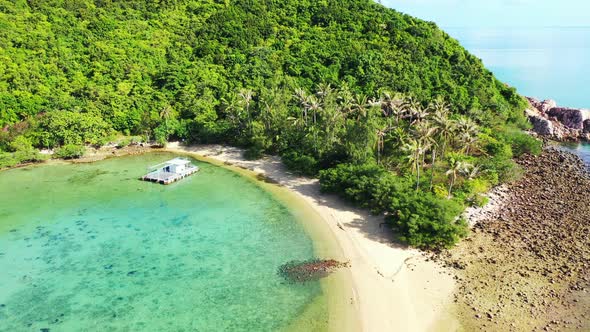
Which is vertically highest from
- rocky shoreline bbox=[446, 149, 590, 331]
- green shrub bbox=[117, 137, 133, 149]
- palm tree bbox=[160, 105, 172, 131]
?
palm tree bbox=[160, 105, 172, 131]

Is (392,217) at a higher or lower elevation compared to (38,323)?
higher

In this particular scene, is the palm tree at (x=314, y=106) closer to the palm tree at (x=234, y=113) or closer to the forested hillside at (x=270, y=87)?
the forested hillside at (x=270, y=87)

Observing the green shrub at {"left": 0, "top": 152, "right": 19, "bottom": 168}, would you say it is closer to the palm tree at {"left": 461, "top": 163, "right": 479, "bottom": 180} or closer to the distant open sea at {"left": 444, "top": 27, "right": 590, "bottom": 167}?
the palm tree at {"left": 461, "top": 163, "right": 479, "bottom": 180}

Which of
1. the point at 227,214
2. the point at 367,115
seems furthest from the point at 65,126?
the point at 367,115

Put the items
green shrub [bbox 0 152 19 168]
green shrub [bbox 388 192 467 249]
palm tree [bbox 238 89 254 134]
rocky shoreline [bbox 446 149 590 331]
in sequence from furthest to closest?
1. palm tree [bbox 238 89 254 134]
2. green shrub [bbox 0 152 19 168]
3. green shrub [bbox 388 192 467 249]
4. rocky shoreline [bbox 446 149 590 331]

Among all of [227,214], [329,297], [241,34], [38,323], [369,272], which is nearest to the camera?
[38,323]

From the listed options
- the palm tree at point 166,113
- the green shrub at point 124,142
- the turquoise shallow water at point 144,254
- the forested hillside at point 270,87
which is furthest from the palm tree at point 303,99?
the green shrub at point 124,142

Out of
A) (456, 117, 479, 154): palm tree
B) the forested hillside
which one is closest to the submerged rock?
the forested hillside

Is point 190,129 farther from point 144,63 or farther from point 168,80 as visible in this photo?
point 144,63
